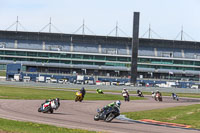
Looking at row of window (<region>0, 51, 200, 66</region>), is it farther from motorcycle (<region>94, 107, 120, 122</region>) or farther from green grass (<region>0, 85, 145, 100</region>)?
motorcycle (<region>94, 107, 120, 122</region>)

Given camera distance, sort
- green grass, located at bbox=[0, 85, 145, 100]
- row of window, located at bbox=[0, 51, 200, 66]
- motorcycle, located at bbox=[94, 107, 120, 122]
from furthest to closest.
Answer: row of window, located at bbox=[0, 51, 200, 66] < green grass, located at bbox=[0, 85, 145, 100] < motorcycle, located at bbox=[94, 107, 120, 122]

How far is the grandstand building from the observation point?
134m

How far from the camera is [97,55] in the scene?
5325 inches

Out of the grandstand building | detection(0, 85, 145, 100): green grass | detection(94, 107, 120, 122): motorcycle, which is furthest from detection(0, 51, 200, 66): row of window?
detection(94, 107, 120, 122): motorcycle

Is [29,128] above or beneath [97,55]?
beneath

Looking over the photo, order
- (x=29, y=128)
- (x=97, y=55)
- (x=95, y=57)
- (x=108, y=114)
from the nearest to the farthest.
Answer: (x=29, y=128)
(x=108, y=114)
(x=97, y=55)
(x=95, y=57)

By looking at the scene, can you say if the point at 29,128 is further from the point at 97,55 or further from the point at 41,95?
the point at 97,55

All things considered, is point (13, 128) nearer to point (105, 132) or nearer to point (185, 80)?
point (105, 132)

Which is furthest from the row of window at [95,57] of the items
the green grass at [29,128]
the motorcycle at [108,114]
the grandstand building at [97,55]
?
the green grass at [29,128]

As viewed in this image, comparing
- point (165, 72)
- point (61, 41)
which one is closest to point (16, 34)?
point (61, 41)

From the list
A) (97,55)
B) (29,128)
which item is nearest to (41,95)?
(29,128)

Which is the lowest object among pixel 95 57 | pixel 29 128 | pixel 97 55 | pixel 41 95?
pixel 29 128

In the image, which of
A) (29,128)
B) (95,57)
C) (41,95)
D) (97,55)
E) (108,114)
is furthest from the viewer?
(95,57)

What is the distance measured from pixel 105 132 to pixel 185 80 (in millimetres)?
115241
